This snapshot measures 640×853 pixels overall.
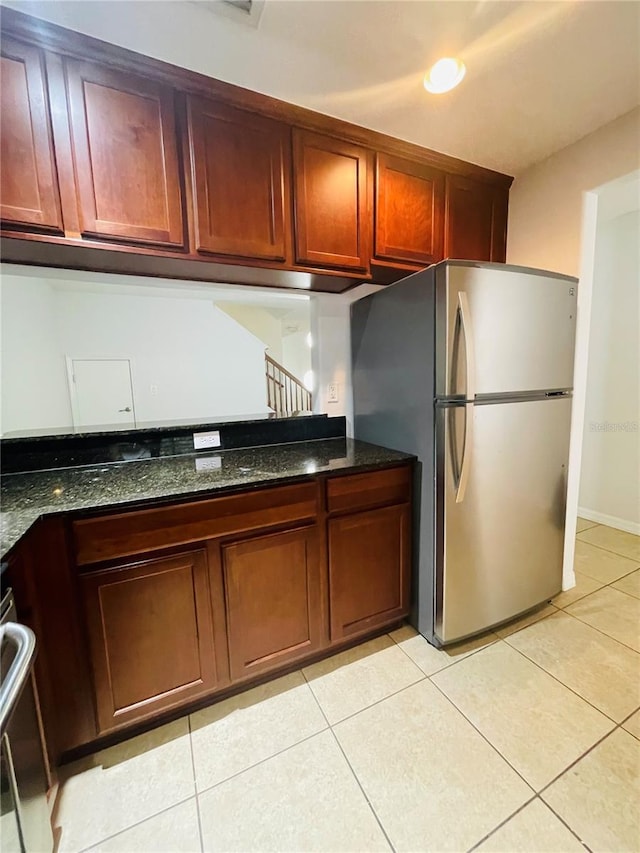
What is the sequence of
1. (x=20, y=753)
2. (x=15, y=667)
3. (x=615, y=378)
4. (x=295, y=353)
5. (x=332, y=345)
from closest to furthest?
(x=15, y=667)
(x=20, y=753)
(x=332, y=345)
(x=615, y=378)
(x=295, y=353)

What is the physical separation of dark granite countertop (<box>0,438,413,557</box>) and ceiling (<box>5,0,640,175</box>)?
151 centimetres

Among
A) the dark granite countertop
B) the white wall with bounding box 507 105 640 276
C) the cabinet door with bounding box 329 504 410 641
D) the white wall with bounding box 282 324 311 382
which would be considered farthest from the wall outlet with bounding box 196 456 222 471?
the white wall with bounding box 282 324 311 382

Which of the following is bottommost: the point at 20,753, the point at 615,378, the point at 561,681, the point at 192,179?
the point at 561,681

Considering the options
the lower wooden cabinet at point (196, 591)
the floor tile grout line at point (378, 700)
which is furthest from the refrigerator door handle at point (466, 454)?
the floor tile grout line at point (378, 700)

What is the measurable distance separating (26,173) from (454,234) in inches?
73.8

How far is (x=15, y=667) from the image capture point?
2.11ft

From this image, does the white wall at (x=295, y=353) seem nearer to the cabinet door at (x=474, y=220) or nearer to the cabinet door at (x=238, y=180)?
the cabinet door at (x=474, y=220)

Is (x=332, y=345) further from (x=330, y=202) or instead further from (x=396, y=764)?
(x=396, y=764)

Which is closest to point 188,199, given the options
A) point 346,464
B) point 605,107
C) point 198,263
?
point 198,263

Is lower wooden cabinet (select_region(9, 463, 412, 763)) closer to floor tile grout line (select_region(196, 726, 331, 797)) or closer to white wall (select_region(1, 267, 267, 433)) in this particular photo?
floor tile grout line (select_region(196, 726, 331, 797))

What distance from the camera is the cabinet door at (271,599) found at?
133 centimetres

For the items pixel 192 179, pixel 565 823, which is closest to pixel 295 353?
pixel 192 179

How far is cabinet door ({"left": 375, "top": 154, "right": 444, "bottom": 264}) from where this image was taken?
170 cm

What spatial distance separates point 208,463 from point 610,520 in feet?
10.7
